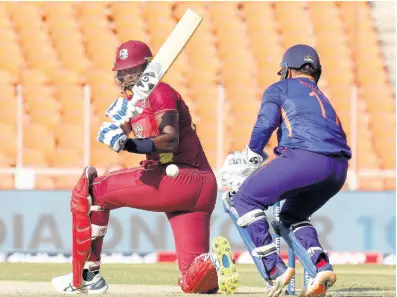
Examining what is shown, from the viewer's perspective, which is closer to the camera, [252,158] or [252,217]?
[252,217]

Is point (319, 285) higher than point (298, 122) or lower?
lower

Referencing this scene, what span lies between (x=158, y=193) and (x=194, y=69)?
30.8ft

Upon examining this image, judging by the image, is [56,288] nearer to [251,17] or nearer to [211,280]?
[211,280]

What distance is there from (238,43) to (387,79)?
254 cm

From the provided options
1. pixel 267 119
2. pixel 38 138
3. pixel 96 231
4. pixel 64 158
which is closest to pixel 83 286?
pixel 96 231

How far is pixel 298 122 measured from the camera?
6.95m

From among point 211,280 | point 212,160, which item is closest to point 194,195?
point 211,280

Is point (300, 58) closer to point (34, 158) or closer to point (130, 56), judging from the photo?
point (130, 56)

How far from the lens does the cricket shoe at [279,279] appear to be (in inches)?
267

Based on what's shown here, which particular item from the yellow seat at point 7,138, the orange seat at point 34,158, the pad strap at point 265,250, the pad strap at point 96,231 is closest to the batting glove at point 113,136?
the pad strap at point 96,231

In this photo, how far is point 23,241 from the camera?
1312 cm

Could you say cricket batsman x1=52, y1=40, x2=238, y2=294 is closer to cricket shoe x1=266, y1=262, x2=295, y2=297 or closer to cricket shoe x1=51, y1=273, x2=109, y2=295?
cricket shoe x1=51, y1=273, x2=109, y2=295

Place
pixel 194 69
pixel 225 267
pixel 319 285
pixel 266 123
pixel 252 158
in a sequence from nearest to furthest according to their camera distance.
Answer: pixel 319 285, pixel 266 123, pixel 252 158, pixel 225 267, pixel 194 69

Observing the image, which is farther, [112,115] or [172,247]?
[172,247]
